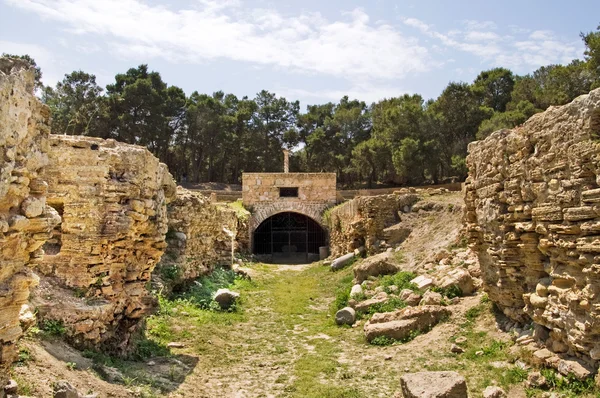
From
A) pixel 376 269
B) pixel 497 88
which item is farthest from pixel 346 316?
pixel 497 88

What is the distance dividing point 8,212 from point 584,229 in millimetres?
5126

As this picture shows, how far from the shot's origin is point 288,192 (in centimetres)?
2541

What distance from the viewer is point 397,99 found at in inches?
1554

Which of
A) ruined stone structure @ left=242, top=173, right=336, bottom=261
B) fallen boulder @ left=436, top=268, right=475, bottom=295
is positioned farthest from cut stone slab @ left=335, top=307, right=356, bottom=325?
ruined stone structure @ left=242, top=173, right=336, bottom=261

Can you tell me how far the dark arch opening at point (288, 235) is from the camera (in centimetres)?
2633

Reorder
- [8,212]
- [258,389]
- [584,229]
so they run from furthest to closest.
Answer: [258,389] → [584,229] → [8,212]

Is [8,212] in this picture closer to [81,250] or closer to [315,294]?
[81,250]

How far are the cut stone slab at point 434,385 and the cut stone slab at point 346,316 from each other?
3.93 metres

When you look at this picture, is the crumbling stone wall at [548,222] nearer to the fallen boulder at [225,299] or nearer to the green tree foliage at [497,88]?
the fallen boulder at [225,299]

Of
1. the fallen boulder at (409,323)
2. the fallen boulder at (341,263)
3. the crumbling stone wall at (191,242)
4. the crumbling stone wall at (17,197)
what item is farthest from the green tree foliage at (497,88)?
the crumbling stone wall at (17,197)

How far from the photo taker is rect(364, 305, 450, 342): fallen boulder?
780 cm

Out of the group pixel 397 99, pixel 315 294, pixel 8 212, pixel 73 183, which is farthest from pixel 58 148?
pixel 397 99

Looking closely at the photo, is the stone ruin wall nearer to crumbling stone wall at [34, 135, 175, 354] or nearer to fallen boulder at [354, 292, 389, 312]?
crumbling stone wall at [34, 135, 175, 354]

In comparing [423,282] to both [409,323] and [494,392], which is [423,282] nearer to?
[409,323]
